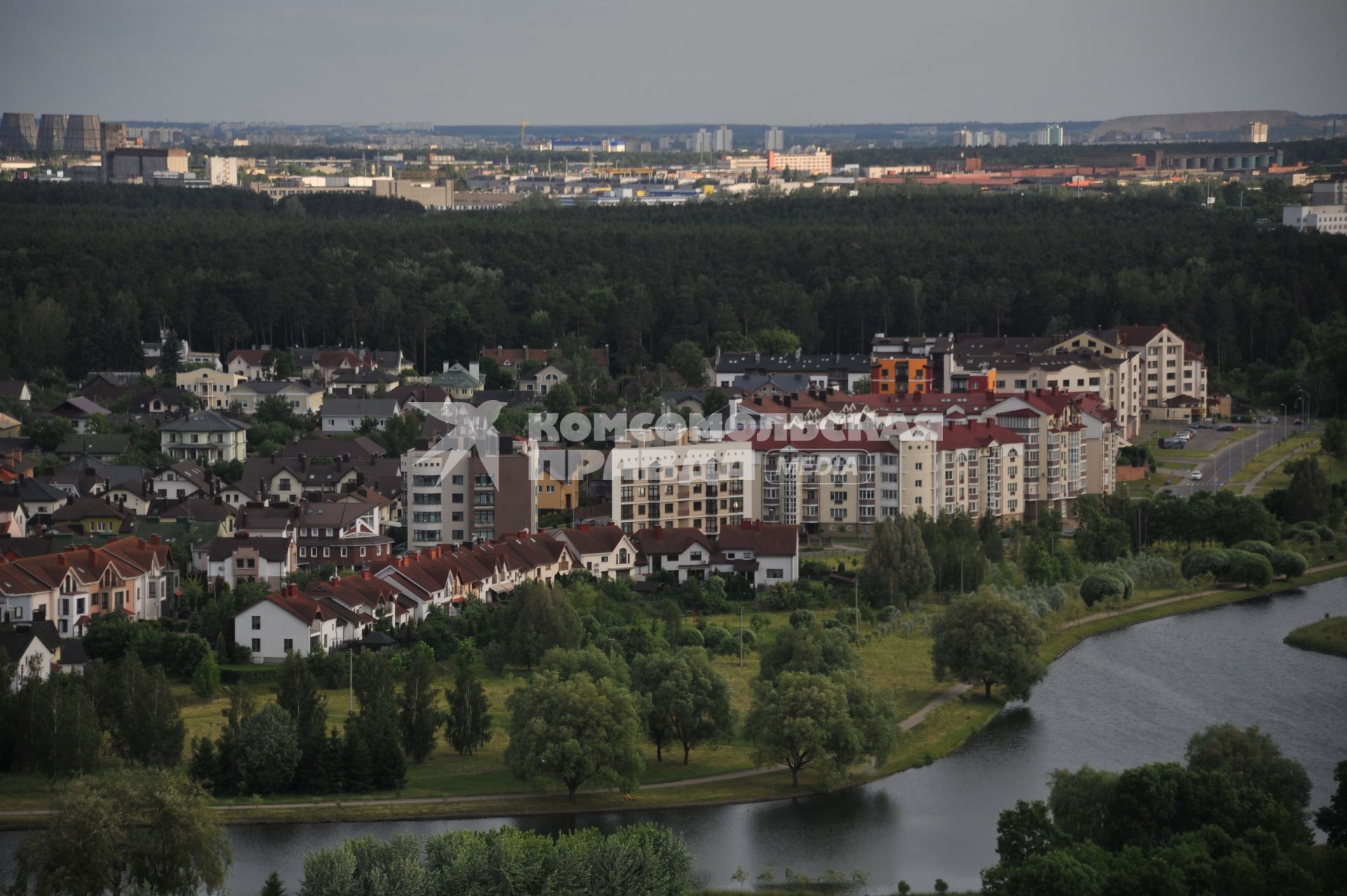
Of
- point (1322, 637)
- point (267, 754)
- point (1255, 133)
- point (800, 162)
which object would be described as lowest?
point (1322, 637)

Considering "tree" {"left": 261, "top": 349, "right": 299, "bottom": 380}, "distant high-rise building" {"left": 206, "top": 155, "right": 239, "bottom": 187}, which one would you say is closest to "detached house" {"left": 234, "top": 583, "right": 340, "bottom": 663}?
"tree" {"left": 261, "top": 349, "right": 299, "bottom": 380}

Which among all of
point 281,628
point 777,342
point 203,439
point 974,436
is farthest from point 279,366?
point 281,628

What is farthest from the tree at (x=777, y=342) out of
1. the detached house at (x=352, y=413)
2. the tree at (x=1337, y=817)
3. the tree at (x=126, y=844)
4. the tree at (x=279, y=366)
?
the tree at (x=126, y=844)

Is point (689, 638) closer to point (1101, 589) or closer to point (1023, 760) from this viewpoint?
point (1023, 760)

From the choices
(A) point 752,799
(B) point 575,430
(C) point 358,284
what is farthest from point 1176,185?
(A) point 752,799

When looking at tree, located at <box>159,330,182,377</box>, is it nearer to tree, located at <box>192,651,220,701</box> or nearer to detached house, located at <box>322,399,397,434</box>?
detached house, located at <box>322,399,397,434</box>

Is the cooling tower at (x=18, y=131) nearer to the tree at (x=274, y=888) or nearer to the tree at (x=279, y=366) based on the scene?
the tree at (x=279, y=366)
